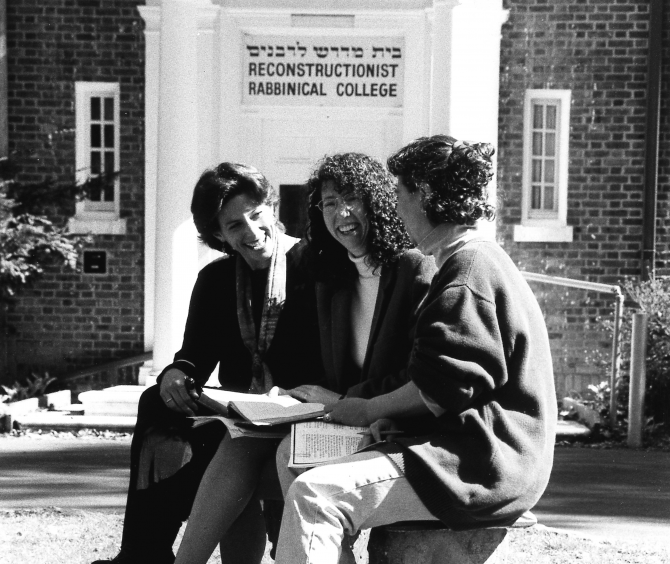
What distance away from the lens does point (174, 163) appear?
343 inches

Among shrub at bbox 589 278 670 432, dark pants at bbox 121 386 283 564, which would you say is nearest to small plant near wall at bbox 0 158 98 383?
shrub at bbox 589 278 670 432

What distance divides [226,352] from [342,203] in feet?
2.65

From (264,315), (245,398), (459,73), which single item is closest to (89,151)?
(459,73)

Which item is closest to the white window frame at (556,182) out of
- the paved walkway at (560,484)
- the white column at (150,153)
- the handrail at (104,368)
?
the paved walkway at (560,484)

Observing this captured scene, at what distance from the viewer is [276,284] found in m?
3.96

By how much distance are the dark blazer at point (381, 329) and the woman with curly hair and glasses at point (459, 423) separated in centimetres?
41

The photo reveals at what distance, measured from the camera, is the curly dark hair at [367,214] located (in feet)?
11.8

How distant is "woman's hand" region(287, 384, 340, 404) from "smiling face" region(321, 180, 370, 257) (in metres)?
0.46

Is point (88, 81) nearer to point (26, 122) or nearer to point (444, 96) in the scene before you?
point (26, 122)

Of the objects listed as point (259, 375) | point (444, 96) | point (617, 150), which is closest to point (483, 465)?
point (259, 375)

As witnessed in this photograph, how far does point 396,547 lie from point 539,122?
7.83 meters

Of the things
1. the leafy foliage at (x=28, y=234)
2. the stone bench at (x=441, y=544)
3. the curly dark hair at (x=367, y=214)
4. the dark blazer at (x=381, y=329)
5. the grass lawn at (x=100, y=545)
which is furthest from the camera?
the leafy foliage at (x=28, y=234)

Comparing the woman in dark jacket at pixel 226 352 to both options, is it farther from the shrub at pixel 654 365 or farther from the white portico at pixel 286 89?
the shrub at pixel 654 365

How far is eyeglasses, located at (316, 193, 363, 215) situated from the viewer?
11.8 ft
